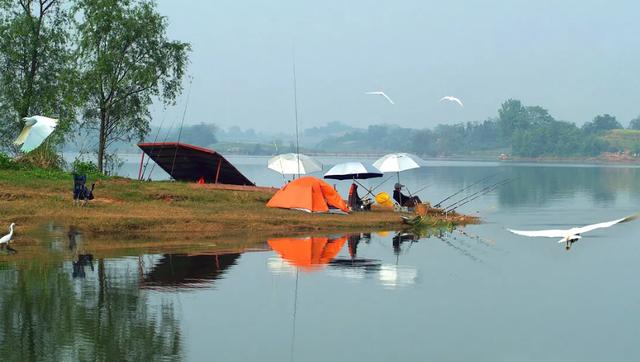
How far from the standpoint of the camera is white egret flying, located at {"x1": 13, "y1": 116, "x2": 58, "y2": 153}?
84.4 ft

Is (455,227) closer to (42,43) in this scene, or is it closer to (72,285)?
(72,285)

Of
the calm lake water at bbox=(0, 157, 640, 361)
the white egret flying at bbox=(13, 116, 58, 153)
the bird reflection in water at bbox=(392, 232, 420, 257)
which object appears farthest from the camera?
the bird reflection in water at bbox=(392, 232, 420, 257)

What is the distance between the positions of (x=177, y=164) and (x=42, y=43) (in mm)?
12869

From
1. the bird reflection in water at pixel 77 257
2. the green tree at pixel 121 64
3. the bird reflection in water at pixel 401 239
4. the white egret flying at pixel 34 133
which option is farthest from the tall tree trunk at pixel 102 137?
the white egret flying at pixel 34 133

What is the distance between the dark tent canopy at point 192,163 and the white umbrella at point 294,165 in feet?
7.38

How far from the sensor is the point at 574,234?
17.7 m

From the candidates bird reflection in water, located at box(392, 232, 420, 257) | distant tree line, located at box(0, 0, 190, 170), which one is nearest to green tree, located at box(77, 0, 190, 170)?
distant tree line, located at box(0, 0, 190, 170)

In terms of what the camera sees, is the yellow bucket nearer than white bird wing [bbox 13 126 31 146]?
No

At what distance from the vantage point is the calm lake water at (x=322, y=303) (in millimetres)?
16609

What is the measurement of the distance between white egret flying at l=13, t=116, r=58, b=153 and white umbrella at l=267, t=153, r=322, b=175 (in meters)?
16.2

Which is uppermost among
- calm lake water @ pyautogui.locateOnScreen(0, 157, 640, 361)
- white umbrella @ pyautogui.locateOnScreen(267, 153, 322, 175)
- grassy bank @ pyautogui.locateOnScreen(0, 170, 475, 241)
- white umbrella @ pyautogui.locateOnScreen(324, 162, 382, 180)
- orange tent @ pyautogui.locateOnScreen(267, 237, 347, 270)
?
white umbrella @ pyautogui.locateOnScreen(267, 153, 322, 175)

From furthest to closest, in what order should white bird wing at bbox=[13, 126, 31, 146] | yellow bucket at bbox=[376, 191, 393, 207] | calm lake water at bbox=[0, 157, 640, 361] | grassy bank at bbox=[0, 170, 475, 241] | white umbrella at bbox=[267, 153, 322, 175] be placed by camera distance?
1. yellow bucket at bbox=[376, 191, 393, 207]
2. white umbrella at bbox=[267, 153, 322, 175]
3. grassy bank at bbox=[0, 170, 475, 241]
4. white bird wing at bbox=[13, 126, 31, 146]
5. calm lake water at bbox=[0, 157, 640, 361]

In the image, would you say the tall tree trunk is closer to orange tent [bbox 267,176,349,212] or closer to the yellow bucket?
orange tent [bbox 267,176,349,212]

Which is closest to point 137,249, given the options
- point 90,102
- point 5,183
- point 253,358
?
point 5,183
